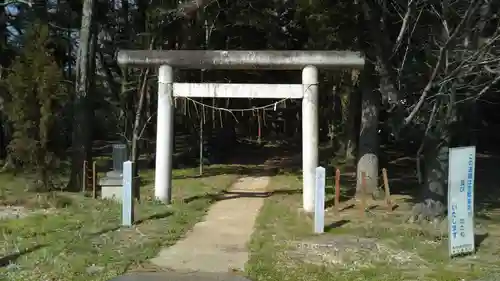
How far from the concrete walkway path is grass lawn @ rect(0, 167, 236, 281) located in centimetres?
27

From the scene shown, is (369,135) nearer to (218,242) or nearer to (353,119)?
(218,242)

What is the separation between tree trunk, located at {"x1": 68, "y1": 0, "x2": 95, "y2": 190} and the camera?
17969 mm

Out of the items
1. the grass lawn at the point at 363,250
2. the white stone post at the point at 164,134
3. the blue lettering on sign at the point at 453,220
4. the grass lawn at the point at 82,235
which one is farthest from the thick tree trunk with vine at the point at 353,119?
the blue lettering on sign at the point at 453,220

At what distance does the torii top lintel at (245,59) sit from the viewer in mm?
13641

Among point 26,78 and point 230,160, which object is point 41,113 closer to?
point 26,78

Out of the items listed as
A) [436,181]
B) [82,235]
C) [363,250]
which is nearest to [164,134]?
[82,235]

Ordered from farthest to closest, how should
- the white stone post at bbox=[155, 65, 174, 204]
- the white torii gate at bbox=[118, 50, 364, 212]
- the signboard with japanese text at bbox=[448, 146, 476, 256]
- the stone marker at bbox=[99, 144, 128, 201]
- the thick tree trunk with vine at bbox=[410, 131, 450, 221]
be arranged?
the stone marker at bbox=[99, 144, 128, 201] → the white stone post at bbox=[155, 65, 174, 204] → the white torii gate at bbox=[118, 50, 364, 212] → the thick tree trunk with vine at bbox=[410, 131, 450, 221] → the signboard with japanese text at bbox=[448, 146, 476, 256]

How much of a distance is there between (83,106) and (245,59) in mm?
6177

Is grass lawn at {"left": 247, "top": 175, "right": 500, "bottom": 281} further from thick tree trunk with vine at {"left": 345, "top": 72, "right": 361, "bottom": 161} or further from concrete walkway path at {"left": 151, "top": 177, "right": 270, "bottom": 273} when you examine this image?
thick tree trunk with vine at {"left": 345, "top": 72, "right": 361, "bottom": 161}

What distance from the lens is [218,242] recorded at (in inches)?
396

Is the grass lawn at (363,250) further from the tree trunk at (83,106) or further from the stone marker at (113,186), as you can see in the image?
the tree trunk at (83,106)

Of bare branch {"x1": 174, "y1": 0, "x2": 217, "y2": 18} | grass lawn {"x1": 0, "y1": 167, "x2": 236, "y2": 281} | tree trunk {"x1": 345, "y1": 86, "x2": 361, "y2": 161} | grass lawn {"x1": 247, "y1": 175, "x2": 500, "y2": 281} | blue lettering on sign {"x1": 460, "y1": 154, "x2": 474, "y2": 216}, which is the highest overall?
bare branch {"x1": 174, "y1": 0, "x2": 217, "y2": 18}

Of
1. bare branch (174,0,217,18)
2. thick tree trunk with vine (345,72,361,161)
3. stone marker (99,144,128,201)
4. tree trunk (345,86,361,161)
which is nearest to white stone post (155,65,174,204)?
stone marker (99,144,128,201)

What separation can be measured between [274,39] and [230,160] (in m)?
8.61
